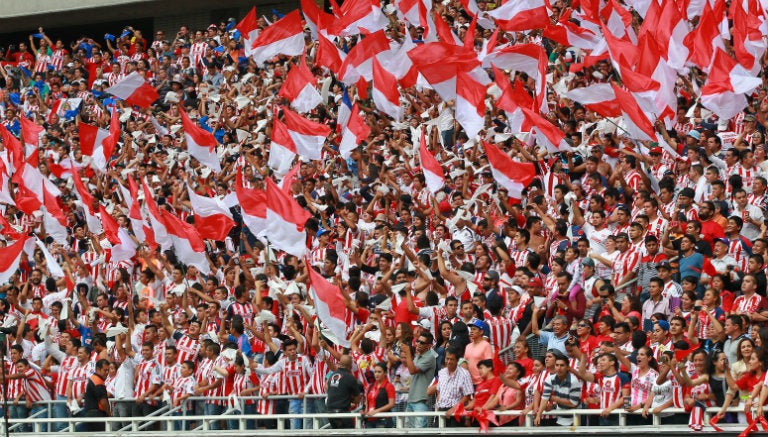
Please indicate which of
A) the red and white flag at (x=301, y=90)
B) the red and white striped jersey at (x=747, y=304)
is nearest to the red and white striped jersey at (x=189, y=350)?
the red and white flag at (x=301, y=90)

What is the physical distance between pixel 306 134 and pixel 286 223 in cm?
282

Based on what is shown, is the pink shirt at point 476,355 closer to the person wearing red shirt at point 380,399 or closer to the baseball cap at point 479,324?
the baseball cap at point 479,324

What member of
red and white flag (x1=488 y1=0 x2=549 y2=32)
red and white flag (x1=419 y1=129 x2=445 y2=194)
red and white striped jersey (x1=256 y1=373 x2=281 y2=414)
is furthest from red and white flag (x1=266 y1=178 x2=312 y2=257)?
red and white flag (x1=488 y1=0 x2=549 y2=32)

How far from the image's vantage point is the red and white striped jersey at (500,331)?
47.7 feet

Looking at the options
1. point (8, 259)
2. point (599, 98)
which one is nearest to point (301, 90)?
point (8, 259)

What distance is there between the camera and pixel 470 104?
1802cm

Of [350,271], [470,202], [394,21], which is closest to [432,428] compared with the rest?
[350,271]

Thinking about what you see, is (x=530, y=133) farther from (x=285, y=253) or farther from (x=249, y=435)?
(x=249, y=435)

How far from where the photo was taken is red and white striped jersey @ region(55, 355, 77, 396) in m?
16.7

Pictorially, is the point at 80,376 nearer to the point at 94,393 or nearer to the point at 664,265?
the point at 94,393

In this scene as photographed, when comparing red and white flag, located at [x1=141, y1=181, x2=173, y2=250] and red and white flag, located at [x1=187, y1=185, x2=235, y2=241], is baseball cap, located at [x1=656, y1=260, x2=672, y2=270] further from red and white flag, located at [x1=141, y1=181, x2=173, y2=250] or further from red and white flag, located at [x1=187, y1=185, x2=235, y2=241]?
red and white flag, located at [x1=141, y1=181, x2=173, y2=250]

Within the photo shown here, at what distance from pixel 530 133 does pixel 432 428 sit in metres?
5.41

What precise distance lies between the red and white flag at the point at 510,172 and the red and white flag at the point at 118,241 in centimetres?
508

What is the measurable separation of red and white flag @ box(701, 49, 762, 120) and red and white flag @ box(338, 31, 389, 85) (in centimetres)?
502
